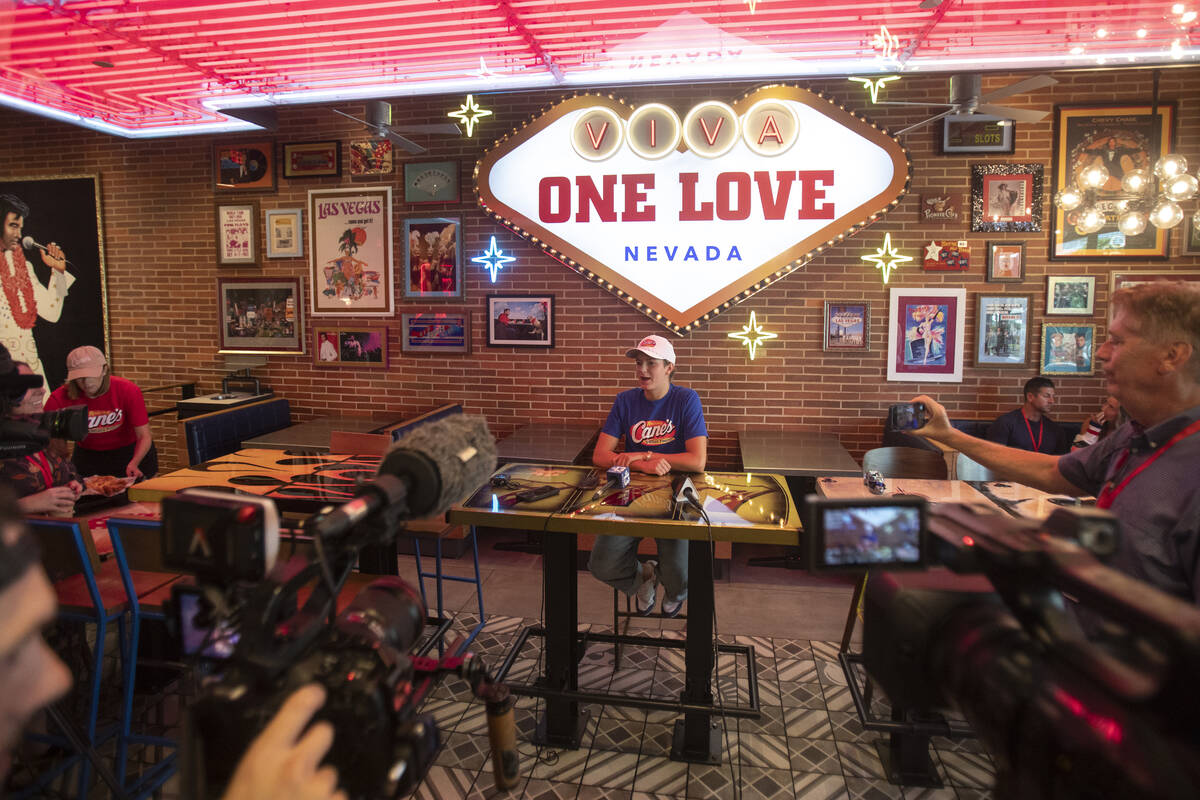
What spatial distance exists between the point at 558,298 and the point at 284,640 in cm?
466

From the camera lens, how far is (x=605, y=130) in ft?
16.4

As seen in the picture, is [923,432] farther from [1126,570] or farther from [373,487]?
[373,487]

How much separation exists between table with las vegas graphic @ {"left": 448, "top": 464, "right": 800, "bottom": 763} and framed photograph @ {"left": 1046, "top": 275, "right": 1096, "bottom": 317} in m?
3.30

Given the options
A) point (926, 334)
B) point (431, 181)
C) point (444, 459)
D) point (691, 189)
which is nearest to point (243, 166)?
point (431, 181)

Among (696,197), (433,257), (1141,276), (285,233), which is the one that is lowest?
(1141,276)

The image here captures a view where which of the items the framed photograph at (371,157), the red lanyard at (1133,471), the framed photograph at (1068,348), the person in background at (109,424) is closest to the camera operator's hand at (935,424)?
the red lanyard at (1133,471)

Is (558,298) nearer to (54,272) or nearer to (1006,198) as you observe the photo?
(1006,198)

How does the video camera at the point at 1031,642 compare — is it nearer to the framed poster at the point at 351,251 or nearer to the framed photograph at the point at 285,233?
the framed poster at the point at 351,251

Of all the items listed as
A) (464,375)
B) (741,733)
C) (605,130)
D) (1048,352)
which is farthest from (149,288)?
(1048,352)

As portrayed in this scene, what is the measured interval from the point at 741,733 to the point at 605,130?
4135mm

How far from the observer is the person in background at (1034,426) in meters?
4.52

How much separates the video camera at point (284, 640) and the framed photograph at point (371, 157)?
5.19 metres

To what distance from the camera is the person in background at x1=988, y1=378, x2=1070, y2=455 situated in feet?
14.8

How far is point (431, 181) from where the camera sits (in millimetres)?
5312
